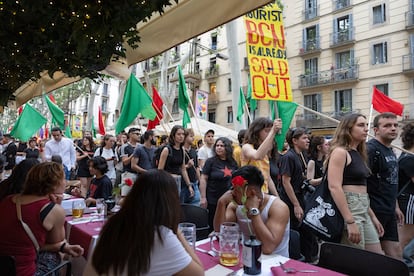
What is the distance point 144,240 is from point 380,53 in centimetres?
2462

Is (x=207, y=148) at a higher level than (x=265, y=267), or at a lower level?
higher

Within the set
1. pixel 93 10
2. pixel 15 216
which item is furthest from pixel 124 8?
pixel 15 216

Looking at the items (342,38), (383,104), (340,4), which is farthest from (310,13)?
(383,104)

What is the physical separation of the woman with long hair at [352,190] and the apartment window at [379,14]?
22703 mm

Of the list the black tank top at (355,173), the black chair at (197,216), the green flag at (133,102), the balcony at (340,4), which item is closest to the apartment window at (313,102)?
the balcony at (340,4)

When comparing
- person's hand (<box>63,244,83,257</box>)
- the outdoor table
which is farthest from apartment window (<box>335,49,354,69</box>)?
person's hand (<box>63,244,83,257</box>)

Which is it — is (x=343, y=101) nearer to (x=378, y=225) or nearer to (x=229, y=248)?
(x=378, y=225)

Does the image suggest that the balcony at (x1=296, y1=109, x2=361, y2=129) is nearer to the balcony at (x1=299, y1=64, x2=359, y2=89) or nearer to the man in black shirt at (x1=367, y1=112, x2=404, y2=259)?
the balcony at (x1=299, y1=64, x2=359, y2=89)

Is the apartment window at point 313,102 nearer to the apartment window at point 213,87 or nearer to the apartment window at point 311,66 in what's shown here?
the apartment window at point 311,66

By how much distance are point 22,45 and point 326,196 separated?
287 cm

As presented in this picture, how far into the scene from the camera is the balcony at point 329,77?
22938 mm

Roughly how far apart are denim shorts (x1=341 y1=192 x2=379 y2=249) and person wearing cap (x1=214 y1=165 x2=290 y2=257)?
70 centimetres

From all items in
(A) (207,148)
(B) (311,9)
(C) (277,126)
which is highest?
(B) (311,9)

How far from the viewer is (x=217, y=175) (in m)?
4.64
